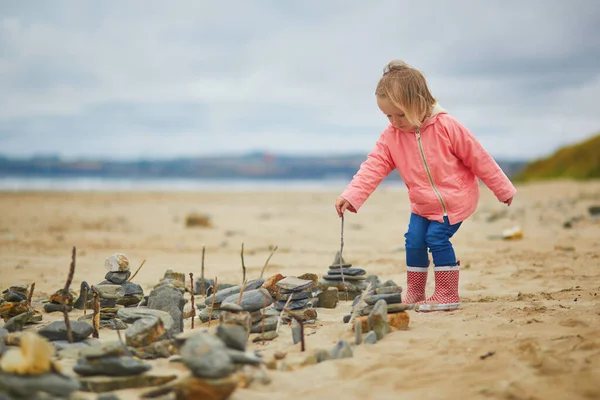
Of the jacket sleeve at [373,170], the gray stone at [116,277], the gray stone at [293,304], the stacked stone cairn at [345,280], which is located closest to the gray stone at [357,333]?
the gray stone at [293,304]

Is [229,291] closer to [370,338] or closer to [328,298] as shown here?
[328,298]

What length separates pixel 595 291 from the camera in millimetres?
5324

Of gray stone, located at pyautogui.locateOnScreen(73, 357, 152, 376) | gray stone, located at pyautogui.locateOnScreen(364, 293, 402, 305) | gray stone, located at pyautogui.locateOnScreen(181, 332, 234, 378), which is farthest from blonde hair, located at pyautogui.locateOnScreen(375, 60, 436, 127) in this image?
gray stone, located at pyautogui.locateOnScreen(73, 357, 152, 376)

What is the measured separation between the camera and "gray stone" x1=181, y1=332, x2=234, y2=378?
3.06 meters

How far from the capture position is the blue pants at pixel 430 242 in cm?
502

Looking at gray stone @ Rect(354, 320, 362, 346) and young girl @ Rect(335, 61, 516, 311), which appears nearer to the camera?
gray stone @ Rect(354, 320, 362, 346)

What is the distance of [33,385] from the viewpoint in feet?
9.47

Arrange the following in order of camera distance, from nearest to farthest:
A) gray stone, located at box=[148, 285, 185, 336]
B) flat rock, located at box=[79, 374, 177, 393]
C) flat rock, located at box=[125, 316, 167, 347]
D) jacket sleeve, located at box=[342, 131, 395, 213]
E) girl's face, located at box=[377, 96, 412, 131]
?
flat rock, located at box=[79, 374, 177, 393], flat rock, located at box=[125, 316, 167, 347], gray stone, located at box=[148, 285, 185, 336], girl's face, located at box=[377, 96, 412, 131], jacket sleeve, located at box=[342, 131, 395, 213]

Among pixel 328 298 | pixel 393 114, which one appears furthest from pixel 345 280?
pixel 393 114

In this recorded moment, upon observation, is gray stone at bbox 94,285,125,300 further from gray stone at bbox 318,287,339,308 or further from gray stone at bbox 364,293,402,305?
gray stone at bbox 364,293,402,305

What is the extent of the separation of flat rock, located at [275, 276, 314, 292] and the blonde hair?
1.58m

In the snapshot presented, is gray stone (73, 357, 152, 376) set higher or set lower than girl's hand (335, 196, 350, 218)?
lower

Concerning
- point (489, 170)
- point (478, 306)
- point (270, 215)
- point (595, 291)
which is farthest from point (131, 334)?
point (270, 215)

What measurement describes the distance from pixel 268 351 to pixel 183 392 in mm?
1038
